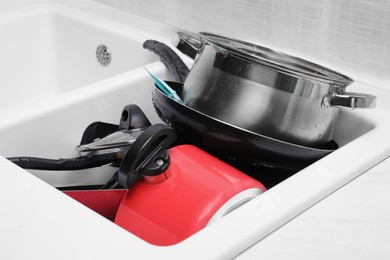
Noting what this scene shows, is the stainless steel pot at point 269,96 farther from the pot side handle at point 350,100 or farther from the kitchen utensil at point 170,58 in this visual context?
the kitchen utensil at point 170,58

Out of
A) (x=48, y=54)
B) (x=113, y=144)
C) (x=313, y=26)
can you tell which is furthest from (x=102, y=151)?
(x=48, y=54)

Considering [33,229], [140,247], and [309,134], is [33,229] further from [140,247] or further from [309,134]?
[309,134]

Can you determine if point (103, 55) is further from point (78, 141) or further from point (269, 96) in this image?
point (269, 96)

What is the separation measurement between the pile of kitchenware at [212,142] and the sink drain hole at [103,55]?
0.37 metres

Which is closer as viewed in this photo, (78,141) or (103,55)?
(78,141)

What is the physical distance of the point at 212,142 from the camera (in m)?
0.70

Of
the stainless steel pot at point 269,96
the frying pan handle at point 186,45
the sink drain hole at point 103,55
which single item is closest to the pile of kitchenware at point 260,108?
the stainless steel pot at point 269,96

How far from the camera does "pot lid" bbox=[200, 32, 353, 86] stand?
0.69 meters

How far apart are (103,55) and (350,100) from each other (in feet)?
1.84

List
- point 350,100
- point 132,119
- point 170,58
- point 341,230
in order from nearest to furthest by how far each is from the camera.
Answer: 1. point 341,230
2. point 350,100
3. point 132,119
4. point 170,58

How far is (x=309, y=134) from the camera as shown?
0.72 meters

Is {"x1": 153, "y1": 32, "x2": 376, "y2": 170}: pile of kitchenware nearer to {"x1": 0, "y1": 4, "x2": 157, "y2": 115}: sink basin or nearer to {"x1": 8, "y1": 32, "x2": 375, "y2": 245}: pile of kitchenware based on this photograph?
{"x1": 8, "y1": 32, "x2": 375, "y2": 245}: pile of kitchenware

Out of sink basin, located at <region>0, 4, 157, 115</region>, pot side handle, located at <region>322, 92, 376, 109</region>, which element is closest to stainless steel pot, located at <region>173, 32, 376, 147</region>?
pot side handle, located at <region>322, 92, 376, 109</region>

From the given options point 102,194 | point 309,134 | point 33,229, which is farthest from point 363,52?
point 33,229
